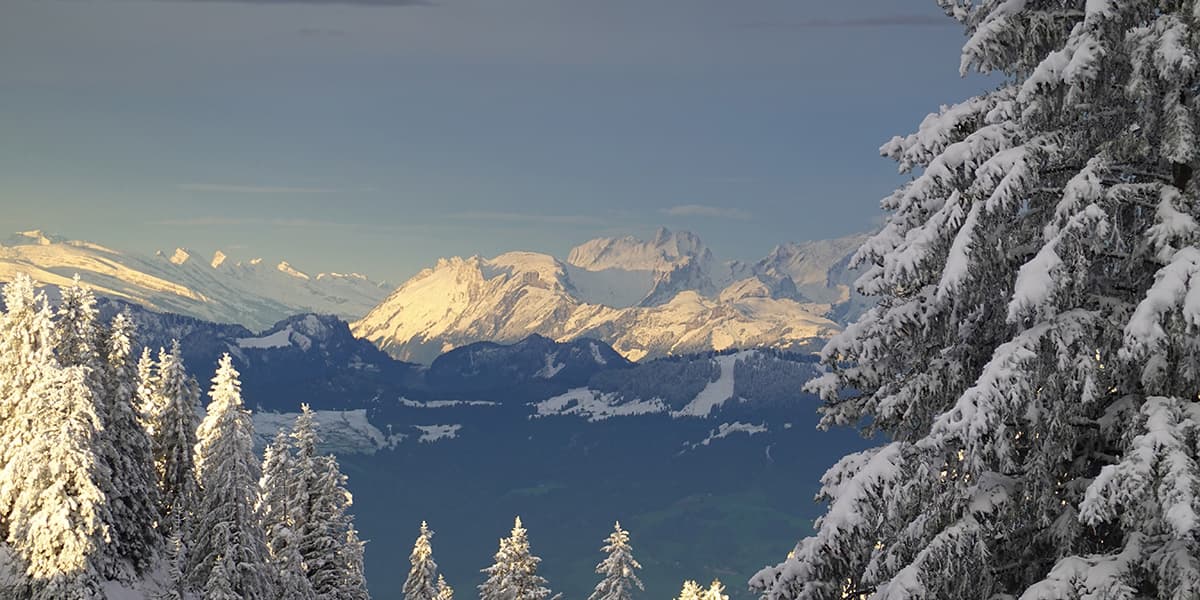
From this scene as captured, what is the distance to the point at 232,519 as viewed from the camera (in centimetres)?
4062

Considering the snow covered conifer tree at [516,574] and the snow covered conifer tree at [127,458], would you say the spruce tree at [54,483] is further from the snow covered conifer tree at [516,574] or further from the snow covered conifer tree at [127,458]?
the snow covered conifer tree at [516,574]

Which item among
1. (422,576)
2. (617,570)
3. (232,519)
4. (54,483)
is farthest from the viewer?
(422,576)

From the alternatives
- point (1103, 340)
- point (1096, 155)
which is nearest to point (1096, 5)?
point (1096, 155)

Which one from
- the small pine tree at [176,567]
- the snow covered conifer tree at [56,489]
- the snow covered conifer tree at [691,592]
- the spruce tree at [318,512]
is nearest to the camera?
the snow covered conifer tree at [56,489]

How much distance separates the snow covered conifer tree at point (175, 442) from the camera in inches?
1807

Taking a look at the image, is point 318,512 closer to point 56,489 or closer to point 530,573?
point 530,573

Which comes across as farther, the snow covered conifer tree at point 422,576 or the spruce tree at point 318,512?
the snow covered conifer tree at point 422,576

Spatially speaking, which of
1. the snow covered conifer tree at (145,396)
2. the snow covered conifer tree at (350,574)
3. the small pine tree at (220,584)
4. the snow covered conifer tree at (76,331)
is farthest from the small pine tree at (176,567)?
the snow covered conifer tree at (76,331)

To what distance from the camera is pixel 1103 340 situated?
36.0ft

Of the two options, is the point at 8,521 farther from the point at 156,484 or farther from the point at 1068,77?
the point at 1068,77

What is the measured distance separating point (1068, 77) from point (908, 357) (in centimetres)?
445

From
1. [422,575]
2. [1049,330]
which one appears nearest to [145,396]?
[422,575]

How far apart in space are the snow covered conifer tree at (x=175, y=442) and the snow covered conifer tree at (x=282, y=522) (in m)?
3.40

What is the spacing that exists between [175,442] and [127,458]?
235 inches
